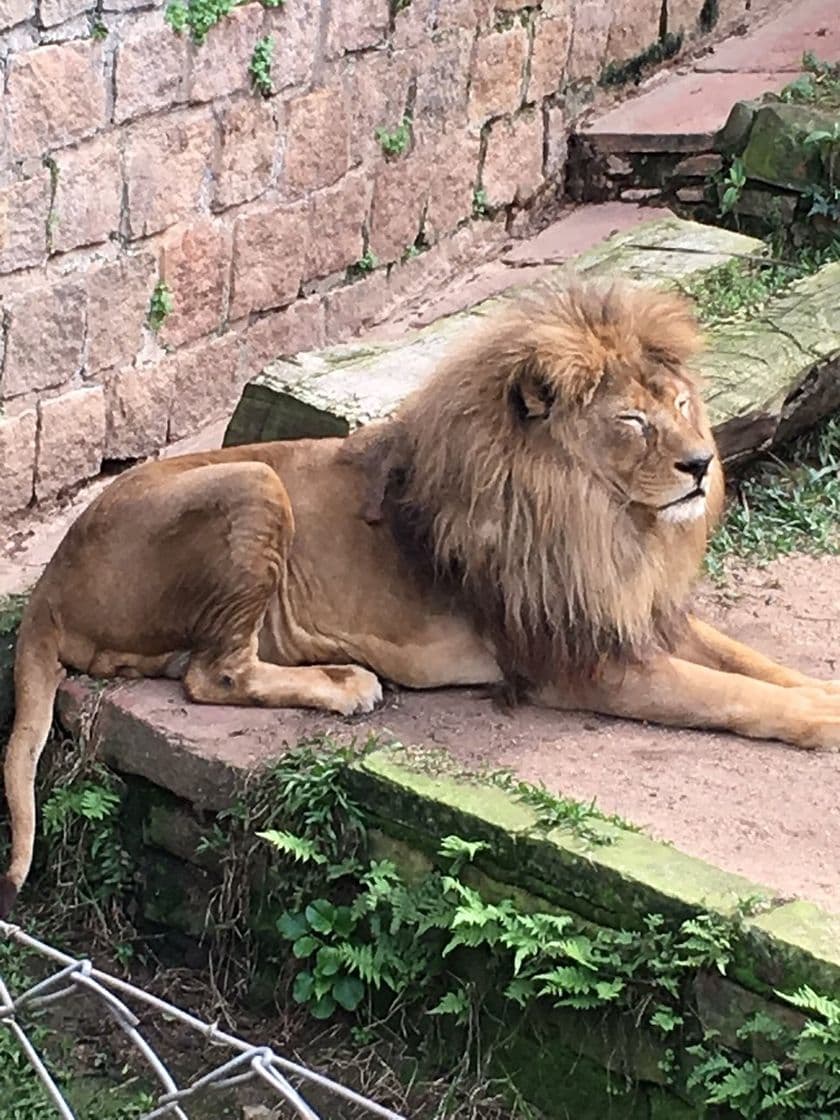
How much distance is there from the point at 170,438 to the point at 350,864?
95.4 inches

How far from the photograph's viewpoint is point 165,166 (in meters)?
5.72

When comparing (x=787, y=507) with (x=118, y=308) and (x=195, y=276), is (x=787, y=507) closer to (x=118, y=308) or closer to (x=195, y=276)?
(x=195, y=276)

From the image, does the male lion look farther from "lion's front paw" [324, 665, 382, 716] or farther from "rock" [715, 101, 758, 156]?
"rock" [715, 101, 758, 156]

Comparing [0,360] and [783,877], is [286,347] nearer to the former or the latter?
[0,360]

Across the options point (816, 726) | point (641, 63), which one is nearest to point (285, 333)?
point (641, 63)

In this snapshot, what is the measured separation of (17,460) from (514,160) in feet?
9.62

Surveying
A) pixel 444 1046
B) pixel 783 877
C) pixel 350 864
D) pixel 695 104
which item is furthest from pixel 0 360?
pixel 695 104

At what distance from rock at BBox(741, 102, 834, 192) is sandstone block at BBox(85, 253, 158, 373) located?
2733mm

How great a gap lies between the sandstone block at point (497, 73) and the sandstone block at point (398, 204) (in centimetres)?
42

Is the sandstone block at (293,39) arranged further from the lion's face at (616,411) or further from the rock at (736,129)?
the lion's face at (616,411)

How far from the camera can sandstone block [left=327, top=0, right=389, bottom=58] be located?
6285mm

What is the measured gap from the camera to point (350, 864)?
3969 millimetres

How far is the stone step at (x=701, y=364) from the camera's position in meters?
5.12

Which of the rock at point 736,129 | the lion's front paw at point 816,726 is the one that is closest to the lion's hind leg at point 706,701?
the lion's front paw at point 816,726
